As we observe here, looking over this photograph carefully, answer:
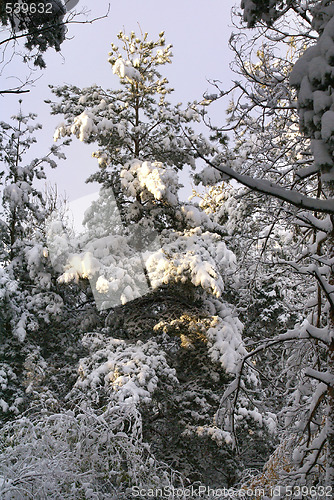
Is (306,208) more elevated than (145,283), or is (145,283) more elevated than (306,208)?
(145,283)

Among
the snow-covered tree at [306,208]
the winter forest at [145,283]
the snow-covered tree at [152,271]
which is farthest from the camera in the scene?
the snow-covered tree at [152,271]

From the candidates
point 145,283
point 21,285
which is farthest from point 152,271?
point 21,285

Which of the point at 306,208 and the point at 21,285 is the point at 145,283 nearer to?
the point at 21,285

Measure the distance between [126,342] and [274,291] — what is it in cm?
469

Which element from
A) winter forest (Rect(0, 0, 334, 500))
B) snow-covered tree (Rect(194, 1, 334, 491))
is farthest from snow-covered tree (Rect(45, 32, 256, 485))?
snow-covered tree (Rect(194, 1, 334, 491))

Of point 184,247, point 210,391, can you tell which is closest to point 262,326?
point 210,391

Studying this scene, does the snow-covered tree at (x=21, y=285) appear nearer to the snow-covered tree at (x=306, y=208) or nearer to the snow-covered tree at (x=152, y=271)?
the snow-covered tree at (x=152, y=271)

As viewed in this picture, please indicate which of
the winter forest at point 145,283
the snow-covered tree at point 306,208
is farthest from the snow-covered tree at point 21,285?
the snow-covered tree at point 306,208

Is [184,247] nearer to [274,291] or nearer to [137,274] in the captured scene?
[137,274]

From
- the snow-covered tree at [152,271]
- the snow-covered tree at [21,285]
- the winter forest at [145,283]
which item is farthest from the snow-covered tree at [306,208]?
the snow-covered tree at [21,285]

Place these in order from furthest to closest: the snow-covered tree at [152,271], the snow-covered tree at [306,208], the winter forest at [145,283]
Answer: the snow-covered tree at [152,271] < the winter forest at [145,283] < the snow-covered tree at [306,208]

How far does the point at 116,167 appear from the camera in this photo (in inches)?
451

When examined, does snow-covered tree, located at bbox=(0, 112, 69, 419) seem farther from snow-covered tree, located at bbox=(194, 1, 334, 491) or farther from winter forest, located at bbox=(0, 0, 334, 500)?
snow-covered tree, located at bbox=(194, 1, 334, 491)

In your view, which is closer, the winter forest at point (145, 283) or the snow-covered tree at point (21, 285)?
the winter forest at point (145, 283)
